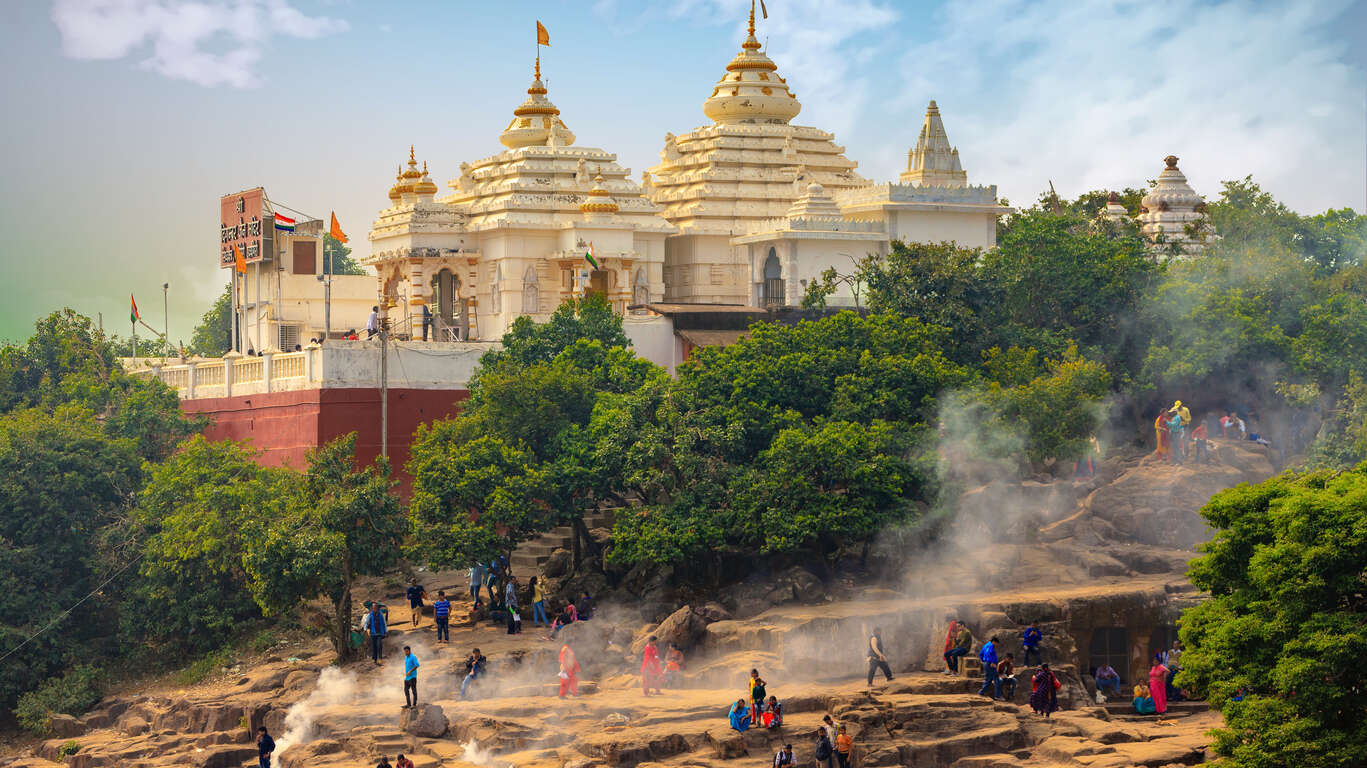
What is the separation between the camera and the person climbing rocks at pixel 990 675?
3562 centimetres

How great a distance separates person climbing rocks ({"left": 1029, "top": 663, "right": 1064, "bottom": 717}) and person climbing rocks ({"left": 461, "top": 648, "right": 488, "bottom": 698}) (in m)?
9.68

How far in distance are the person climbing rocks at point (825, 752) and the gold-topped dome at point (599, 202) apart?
24.4m

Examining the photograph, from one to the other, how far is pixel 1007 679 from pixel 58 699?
19.0 m

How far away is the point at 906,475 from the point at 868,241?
15376mm

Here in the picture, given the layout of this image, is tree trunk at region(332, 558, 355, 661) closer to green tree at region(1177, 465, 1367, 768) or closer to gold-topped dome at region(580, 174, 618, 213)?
green tree at region(1177, 465, 1367, 768)

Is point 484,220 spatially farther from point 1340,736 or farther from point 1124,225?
point 1340,736

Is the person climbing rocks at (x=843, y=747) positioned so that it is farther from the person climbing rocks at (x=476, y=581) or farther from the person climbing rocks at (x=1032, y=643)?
the person climbing rocks at (x=476, y=581)

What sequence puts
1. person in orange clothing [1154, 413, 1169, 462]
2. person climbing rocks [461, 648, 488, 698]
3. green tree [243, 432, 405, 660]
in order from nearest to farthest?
1. person climbing rocks [461, 648, 488, 698]
2. green tree [243, 432, 405, 660]
3. person in orange clothing [1154, 413, 1169, 462]

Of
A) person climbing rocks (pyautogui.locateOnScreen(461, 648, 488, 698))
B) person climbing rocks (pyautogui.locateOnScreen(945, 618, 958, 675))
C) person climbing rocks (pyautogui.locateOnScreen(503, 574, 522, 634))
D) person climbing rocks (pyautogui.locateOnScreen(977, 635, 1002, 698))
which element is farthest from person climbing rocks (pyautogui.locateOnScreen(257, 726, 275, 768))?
person climbing rocks (pyautogui.locateOnScreen(977, 635, 1002, 698))

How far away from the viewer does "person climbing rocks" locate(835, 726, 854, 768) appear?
32.6 m

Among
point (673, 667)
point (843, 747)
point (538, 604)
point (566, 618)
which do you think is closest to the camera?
point (843, 747)

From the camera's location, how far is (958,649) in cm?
3672

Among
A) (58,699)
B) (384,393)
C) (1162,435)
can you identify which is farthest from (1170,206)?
Answer: (58,699)

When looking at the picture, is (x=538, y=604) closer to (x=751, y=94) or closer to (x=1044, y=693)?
(x=1044, y=693)
